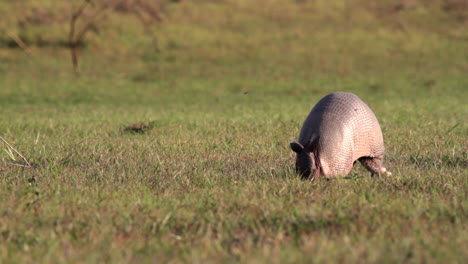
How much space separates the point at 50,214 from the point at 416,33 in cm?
2633

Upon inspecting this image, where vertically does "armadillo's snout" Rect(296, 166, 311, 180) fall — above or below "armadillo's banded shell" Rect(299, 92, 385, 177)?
below

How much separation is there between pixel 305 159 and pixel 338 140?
1.17 ft

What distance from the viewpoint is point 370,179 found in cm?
514

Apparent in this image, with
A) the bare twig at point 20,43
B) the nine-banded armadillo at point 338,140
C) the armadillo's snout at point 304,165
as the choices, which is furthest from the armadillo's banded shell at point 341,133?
the bare twig at point 20,43

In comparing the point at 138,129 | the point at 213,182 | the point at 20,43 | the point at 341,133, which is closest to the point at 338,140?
the point at 341,133

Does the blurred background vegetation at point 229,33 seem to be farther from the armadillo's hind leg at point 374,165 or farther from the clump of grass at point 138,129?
the armadillo's hind leg at point 374,165

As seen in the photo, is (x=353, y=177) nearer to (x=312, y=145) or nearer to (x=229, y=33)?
(x=312, y=145)

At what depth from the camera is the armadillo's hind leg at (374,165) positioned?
5.58 meters

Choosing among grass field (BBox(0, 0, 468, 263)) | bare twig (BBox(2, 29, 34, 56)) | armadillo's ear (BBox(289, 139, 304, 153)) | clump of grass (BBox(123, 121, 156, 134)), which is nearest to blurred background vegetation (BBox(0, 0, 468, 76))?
bare twig (BBox(2, 29, 34, 56))

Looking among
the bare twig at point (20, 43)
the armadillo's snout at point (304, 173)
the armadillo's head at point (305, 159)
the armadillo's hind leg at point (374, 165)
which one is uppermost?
the armadillo's head at point (305, 159)

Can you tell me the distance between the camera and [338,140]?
509 centimetres

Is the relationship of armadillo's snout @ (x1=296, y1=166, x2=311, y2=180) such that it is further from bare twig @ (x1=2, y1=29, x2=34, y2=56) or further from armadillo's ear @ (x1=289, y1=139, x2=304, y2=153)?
bare twig @ (x1=2, y1=29, x2=34, y2=56)

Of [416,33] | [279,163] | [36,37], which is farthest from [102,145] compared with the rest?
[416,33]

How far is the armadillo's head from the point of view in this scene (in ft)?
16.0
